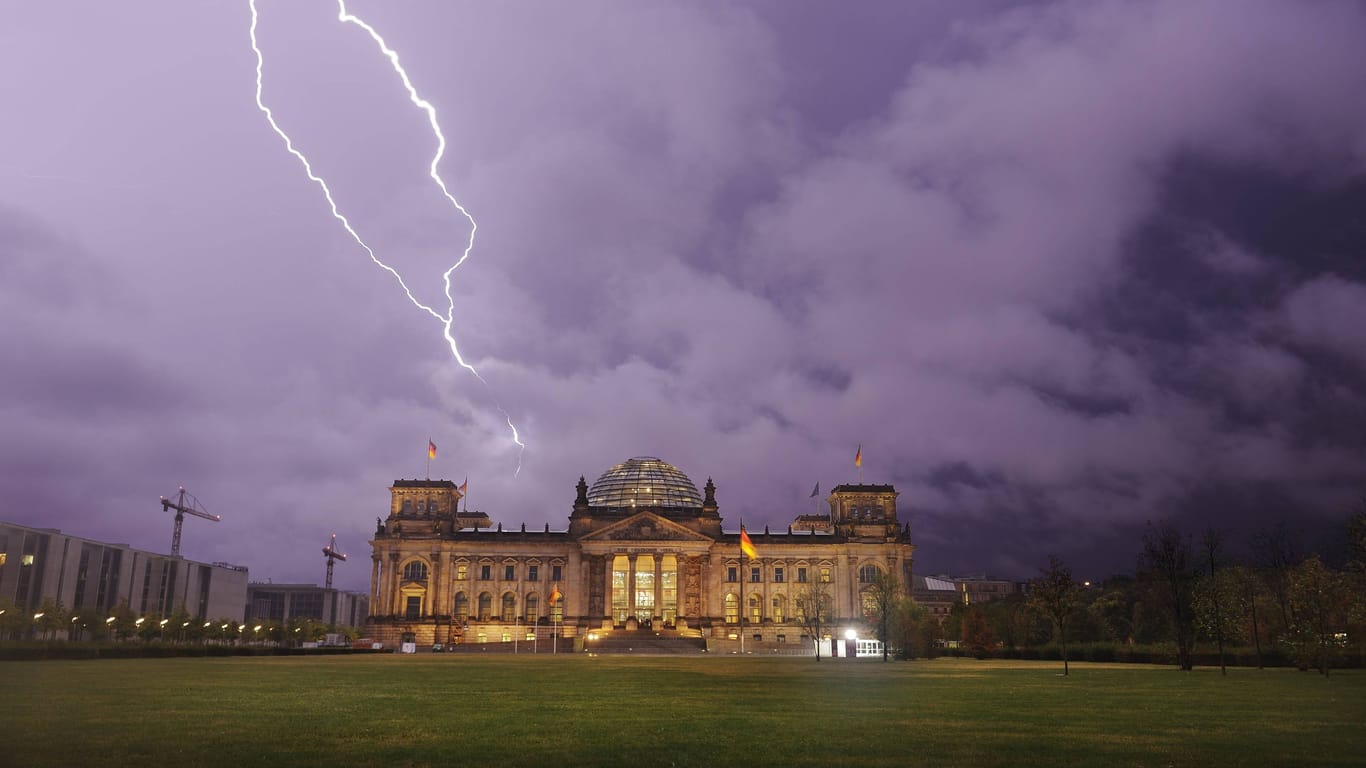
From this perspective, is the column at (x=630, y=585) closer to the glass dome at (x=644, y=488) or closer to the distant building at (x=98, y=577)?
the glass dome at (x=644, y=488)

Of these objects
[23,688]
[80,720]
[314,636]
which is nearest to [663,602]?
[314,636]

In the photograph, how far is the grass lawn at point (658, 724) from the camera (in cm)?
1761

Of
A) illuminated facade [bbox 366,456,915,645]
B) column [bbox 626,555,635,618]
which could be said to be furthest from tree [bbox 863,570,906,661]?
column [bbox 626,555,635,618]

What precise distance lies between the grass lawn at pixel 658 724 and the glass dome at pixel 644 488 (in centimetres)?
12294

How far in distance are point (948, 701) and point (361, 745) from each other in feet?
62.9

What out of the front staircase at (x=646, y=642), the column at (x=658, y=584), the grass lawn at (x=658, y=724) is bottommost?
the front staircase at (x=646, y=642)

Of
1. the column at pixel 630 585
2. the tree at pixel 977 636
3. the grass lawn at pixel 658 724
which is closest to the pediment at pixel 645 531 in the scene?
the column at pixel 630 585

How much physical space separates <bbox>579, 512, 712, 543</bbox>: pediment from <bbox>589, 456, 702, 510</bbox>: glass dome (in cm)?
1039

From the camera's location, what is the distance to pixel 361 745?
18.7 m

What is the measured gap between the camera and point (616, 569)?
148 metres

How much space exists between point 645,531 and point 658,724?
407ft

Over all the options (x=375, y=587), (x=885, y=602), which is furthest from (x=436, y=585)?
(x=885, y=602)

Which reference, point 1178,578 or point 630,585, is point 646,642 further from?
point 1178,578

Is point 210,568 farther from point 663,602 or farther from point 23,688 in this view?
point 23,688
